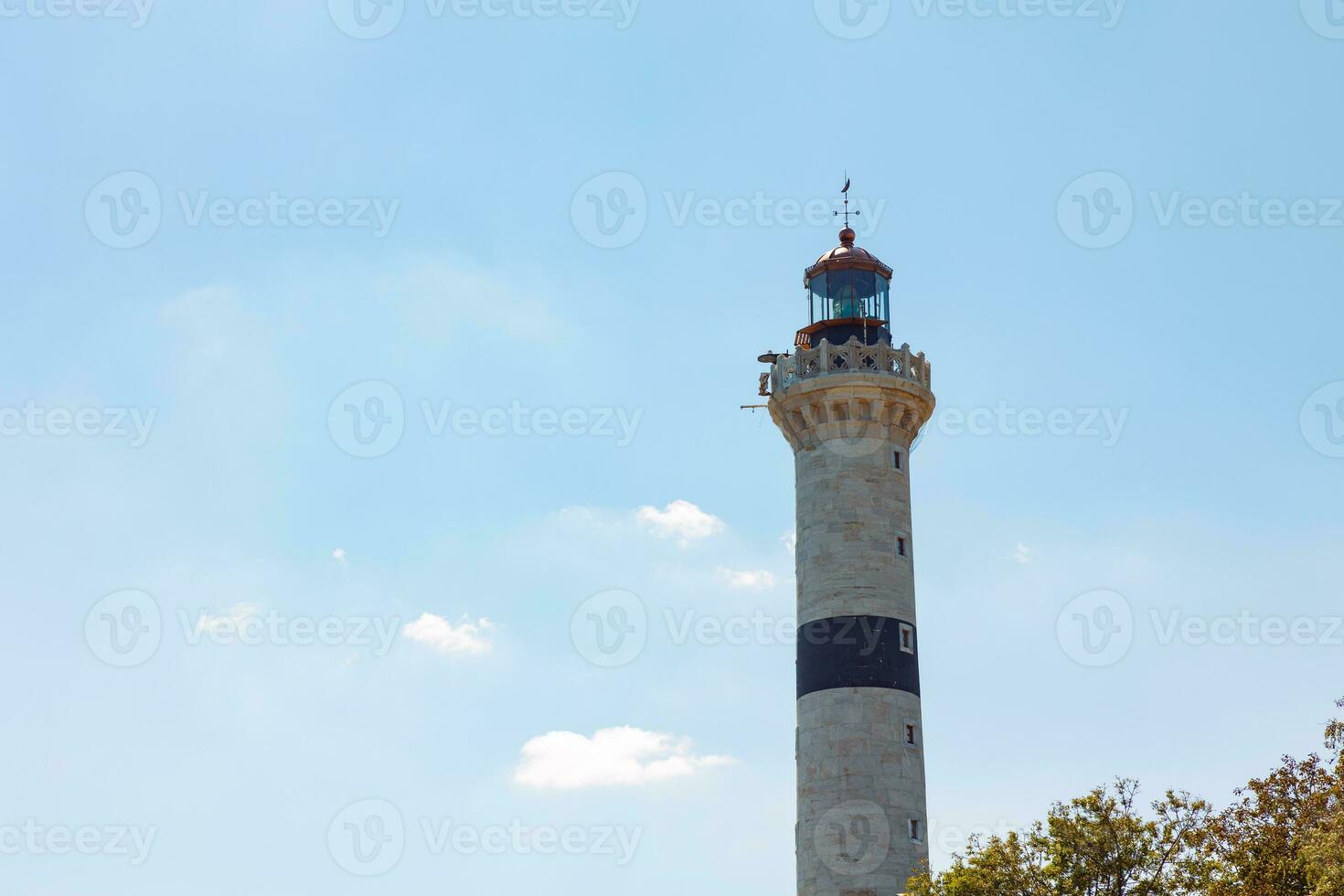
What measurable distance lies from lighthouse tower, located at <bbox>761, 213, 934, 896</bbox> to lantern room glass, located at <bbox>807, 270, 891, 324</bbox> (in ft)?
0.20

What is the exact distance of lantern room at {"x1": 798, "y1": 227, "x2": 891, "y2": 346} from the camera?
2474 inches

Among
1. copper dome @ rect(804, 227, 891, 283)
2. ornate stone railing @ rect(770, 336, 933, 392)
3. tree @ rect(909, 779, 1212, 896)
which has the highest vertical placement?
copper dome @ rect(804, 227, 891, 283)

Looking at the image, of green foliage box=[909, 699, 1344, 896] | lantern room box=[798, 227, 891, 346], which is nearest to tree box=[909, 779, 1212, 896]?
green foliage box=[909, 699, 1344, 896]

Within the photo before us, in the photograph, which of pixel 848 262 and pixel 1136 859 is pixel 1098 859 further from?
pixel 848 262

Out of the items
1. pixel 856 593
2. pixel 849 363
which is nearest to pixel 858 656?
pixel 856 593

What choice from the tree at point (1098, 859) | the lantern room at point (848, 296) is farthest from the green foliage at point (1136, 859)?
the lantern room at point (848, 296)

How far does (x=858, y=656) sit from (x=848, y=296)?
48.2 feet

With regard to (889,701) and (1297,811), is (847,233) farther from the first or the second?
(1297,811)

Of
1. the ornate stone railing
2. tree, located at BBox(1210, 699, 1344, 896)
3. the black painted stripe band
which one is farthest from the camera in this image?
the ornate stone railing

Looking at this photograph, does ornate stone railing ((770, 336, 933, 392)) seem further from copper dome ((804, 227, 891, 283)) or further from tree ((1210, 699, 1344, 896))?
tree ((1210, 699, 1344, 896))

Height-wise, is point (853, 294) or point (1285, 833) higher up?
point (853, 294)

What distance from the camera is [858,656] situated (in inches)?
2218

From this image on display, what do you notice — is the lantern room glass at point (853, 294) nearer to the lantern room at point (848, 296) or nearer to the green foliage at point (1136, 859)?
the lantern room at point (848, 296)

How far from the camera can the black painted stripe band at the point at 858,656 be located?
5609cm
